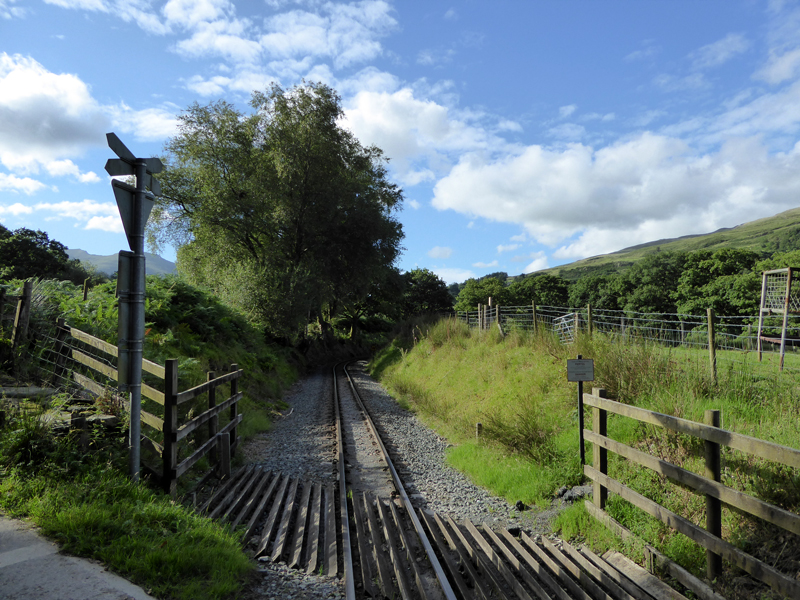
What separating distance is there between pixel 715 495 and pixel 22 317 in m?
9.28

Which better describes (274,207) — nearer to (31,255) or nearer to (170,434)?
(170,434)

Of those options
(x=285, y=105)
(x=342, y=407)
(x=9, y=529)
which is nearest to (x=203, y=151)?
(x=285, y=105)

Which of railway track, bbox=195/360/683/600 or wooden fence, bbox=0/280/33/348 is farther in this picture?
wooden fence, bbox=0/280/33/348

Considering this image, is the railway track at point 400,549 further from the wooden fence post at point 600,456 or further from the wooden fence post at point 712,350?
the wooden fence post at point 712,350

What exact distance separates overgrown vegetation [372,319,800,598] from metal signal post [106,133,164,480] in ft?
16.2

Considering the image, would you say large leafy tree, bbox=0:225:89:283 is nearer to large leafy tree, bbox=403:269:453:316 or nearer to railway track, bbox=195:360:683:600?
large leafy tree, bbox=403:269:453:316

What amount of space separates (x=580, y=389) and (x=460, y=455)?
2.84m

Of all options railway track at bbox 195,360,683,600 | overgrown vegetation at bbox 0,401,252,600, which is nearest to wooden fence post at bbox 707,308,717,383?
railway track at bbox 195,360,683,600

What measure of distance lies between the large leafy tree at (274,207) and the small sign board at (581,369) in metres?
16.9

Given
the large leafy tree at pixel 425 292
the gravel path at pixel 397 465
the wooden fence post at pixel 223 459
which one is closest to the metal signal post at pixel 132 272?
the wooden fence post at pixel 223 459

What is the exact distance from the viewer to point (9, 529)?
3.57 metres

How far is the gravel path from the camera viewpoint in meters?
3.86

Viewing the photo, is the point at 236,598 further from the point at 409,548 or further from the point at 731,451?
the point at 731,451

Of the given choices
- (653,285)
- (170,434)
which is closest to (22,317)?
(170,434)
